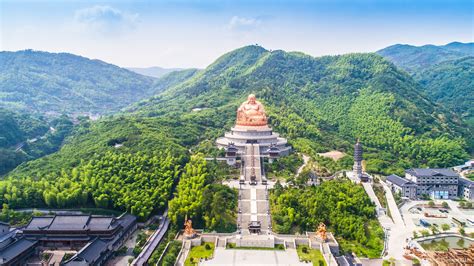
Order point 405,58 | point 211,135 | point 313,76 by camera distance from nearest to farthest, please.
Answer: point 211,135 → point 313,76 → point 405,58

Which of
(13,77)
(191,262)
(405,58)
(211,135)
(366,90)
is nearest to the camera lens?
(191,262)

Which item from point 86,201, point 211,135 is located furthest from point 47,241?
point 211,135

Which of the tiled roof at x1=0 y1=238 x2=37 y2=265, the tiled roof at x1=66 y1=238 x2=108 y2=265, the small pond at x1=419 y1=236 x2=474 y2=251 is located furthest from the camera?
the small pond at x1=419 y1=236 x2=474 y2=251

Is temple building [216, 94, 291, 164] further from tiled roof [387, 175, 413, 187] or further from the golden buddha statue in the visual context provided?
tiled roof [387, 175, 413, 187]

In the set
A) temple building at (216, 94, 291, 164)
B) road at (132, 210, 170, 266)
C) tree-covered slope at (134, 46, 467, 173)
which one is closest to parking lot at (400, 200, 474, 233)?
tree-covered slope at (134, 46, 467, 173)

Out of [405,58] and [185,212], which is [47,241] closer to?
[185,212]

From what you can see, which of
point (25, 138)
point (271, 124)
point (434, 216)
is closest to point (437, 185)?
point (434, 216)
